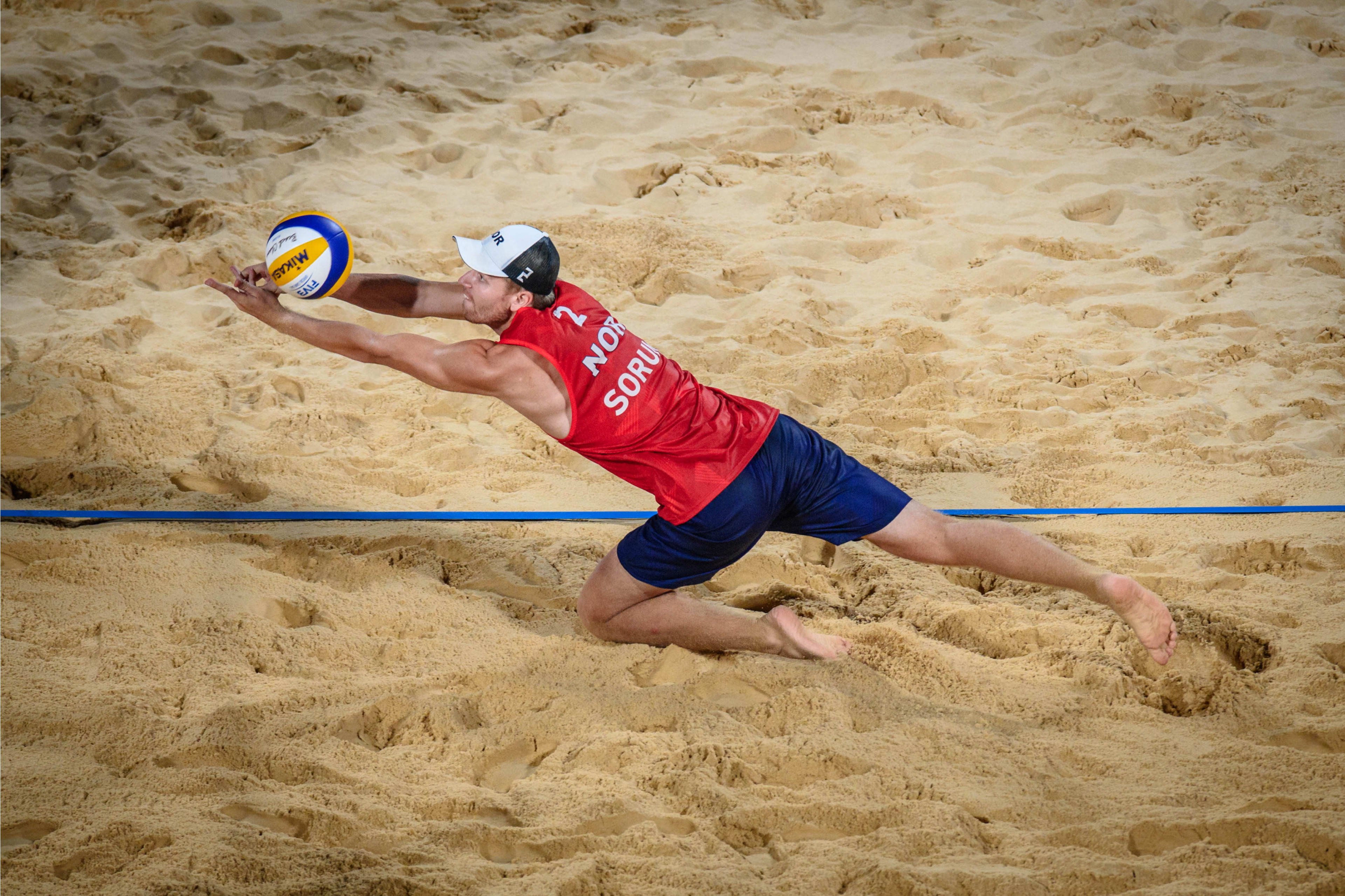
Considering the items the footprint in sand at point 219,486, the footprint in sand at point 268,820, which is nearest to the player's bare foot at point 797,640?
the footprint in sand at point 268,820

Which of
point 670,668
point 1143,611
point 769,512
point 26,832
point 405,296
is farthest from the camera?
point 405,296

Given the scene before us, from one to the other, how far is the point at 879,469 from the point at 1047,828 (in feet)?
6.41

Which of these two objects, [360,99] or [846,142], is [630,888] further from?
[360,99]

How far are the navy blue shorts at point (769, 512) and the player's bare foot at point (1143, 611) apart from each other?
56 cm

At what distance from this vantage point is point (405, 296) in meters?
3.24

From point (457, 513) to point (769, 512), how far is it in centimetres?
137

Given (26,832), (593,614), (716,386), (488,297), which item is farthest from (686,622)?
(716,386)

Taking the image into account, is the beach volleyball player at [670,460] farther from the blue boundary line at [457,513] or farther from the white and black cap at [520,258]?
the blue boundary line at [457,513]

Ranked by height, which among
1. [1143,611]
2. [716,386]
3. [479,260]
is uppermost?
[479,260]

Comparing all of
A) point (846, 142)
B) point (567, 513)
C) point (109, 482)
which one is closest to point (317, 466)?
point (109, 482)

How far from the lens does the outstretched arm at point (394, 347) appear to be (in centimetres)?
275

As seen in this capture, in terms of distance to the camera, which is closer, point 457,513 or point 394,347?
point 394,347

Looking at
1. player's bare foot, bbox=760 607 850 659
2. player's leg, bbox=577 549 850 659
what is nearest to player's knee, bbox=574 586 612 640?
player's leg, bbox=577 549 850 659

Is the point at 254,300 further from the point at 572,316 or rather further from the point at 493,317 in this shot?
the point at 572,316
